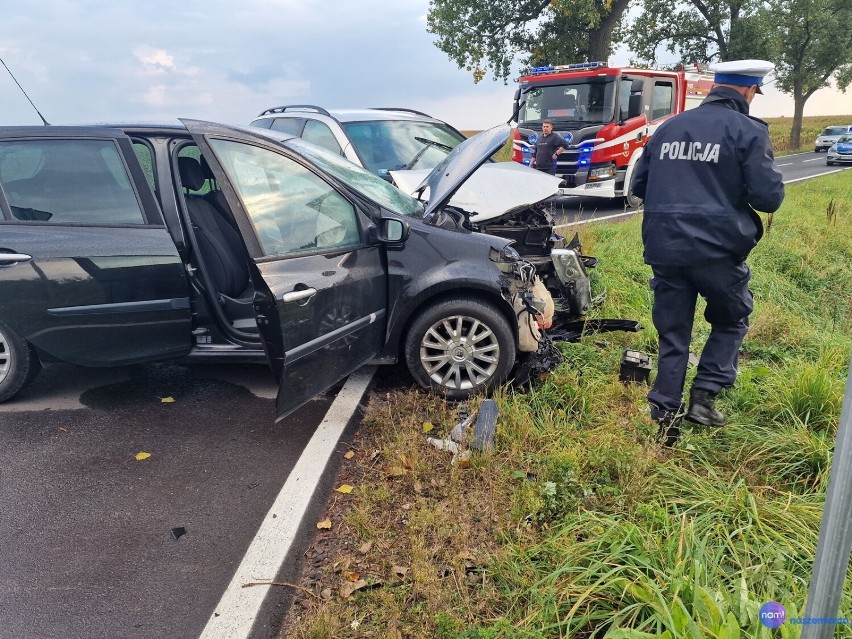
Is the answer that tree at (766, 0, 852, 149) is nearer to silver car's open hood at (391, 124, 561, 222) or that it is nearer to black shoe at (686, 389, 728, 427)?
silver car's open hood at (391, 124, 561, 222)

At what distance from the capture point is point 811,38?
3142 centimetres

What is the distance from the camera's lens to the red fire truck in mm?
11633

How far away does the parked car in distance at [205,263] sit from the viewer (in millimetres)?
3479

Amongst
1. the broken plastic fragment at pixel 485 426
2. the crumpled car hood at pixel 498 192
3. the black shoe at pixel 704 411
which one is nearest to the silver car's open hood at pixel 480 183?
the crumpled car hood at pixel 498 192

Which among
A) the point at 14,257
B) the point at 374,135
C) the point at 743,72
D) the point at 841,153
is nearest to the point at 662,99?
the point at 374,135

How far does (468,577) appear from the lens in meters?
2.37

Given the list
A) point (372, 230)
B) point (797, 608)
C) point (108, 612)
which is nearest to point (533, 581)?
point (797, 608)

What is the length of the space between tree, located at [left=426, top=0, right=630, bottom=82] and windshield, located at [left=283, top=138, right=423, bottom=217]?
61.7 ft

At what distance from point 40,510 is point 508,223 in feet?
12.2

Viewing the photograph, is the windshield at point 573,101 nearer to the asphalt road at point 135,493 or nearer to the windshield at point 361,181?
the windshield at point 361,181

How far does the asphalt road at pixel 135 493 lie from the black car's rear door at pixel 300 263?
575 millimetres

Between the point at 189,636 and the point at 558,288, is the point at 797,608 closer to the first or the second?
the point at 189,636

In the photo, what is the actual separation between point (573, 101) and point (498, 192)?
825 cm

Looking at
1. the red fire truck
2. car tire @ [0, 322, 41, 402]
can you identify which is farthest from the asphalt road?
the red fire truck
